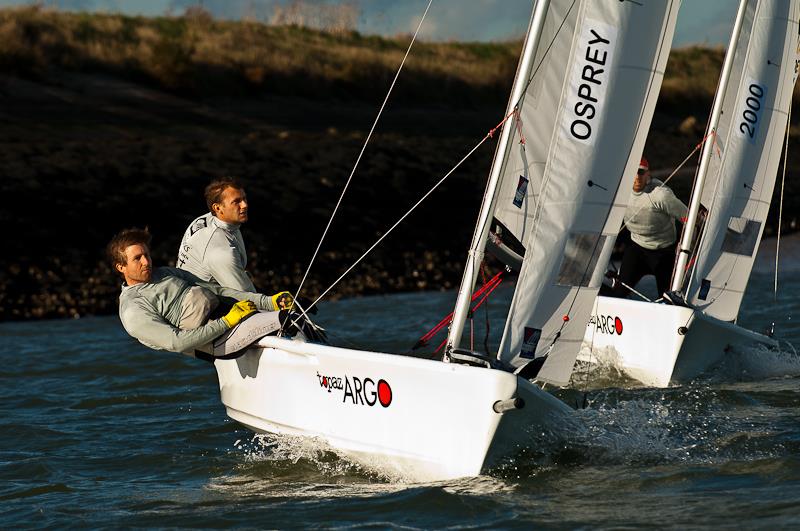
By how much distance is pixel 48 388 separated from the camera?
11820mm

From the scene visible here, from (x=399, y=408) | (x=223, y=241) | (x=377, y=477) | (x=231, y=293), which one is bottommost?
(x=377, y=477)

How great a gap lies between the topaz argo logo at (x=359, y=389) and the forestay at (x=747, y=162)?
15.5 ft

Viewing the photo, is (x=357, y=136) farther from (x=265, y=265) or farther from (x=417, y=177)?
(x=265, y=265)

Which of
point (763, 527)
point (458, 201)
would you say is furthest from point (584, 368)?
point (458, 201)

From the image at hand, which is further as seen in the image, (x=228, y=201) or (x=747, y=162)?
(x=747, y=162)

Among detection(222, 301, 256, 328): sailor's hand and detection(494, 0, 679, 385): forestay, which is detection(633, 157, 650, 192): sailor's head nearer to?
detection(494, 0, 679, 385): forestay

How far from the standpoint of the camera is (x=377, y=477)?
7.43 m

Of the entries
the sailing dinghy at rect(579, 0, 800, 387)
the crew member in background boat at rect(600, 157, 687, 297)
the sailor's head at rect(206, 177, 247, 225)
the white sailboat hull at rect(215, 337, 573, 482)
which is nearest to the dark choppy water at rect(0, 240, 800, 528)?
the white sailboat hull at rect(215, 337, 573, 482)

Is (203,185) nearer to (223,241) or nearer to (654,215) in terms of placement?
(654,215)

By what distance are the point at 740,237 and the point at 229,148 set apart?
492 inches

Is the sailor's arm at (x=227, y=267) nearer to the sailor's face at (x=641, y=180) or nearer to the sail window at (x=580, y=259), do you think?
the sail window at (x=580, y=259)

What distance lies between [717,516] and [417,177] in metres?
16.7

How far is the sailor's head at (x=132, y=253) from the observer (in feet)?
25.0

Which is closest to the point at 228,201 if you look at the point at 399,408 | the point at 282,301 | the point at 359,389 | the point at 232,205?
the point at 232,205
